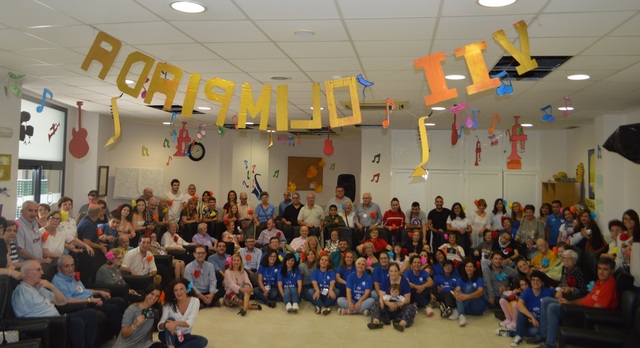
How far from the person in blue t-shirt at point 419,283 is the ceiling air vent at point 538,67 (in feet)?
9.66

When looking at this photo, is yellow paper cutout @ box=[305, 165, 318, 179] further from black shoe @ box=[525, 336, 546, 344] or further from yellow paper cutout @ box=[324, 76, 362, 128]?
yellow paper cutout @ box=[324, 76, 362, 128]

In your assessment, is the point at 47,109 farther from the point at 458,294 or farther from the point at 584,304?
the point at 584,304

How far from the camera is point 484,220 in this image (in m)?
9.95

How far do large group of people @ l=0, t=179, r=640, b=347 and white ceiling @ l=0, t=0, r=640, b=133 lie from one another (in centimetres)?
185

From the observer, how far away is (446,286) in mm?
7727

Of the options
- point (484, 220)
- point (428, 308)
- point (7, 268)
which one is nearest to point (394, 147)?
point (484, 220)

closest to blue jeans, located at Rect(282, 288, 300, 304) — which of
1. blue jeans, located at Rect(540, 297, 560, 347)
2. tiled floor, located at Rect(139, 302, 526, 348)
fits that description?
tiled floor, located at Rect(139, 302, 526, 348)

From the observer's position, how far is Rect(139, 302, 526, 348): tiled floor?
245 inches

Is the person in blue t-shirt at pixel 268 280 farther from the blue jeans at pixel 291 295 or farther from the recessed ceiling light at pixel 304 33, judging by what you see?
the recessed ceiling light at pixel 304 33

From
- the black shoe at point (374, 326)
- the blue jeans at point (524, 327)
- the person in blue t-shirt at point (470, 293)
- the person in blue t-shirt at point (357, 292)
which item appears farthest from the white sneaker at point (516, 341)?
the person in blue t-shirt at point (357, 292)

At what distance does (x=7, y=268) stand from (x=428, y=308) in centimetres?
512

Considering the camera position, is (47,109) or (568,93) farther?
(47,109)

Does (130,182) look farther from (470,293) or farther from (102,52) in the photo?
(102,52)

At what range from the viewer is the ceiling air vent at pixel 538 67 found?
5230 mm
